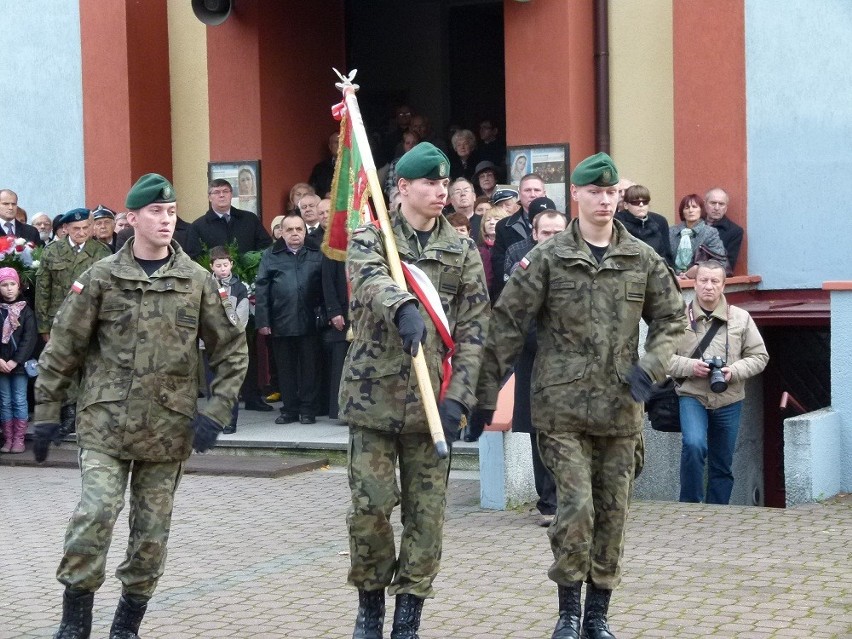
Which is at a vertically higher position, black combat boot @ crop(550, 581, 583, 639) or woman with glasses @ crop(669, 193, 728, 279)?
woman with glasses @ crop(669, 193, 728, 279)

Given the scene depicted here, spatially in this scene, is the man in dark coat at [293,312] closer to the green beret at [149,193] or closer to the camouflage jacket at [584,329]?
the green beret at [149,193]

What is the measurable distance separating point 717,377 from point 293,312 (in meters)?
4.08

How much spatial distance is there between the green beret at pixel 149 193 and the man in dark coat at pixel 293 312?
607 cm

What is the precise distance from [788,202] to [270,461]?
506 centimetres

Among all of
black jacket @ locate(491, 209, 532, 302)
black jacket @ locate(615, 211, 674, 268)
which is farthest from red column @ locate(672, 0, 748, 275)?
black jacket @ locate(491, 209, 532, 302)

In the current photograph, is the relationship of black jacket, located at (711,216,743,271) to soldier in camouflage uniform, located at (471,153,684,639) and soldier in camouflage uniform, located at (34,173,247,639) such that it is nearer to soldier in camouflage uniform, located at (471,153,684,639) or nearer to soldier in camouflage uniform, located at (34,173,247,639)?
soldier in camouflage uniform, located at (471,153,684,639)

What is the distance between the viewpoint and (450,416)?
19.1ft

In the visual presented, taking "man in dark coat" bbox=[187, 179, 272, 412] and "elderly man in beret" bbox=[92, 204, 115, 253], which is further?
"man in dark coat" bbox=[187, 179, 272, 412]

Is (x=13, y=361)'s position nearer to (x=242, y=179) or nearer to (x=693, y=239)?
(x=242, y=179)

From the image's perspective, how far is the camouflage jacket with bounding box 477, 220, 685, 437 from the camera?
607 centimetres

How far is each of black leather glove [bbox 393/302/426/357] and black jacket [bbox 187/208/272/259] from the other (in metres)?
7.80

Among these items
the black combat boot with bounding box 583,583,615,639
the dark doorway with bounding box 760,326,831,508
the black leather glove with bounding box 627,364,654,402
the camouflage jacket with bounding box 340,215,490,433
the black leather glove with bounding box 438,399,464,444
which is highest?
the camouflage jacket with bounding box 340,215,490,433

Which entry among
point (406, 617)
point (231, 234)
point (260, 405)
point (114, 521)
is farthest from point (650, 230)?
point (114, 521)

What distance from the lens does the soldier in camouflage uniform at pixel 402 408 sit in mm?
5879
